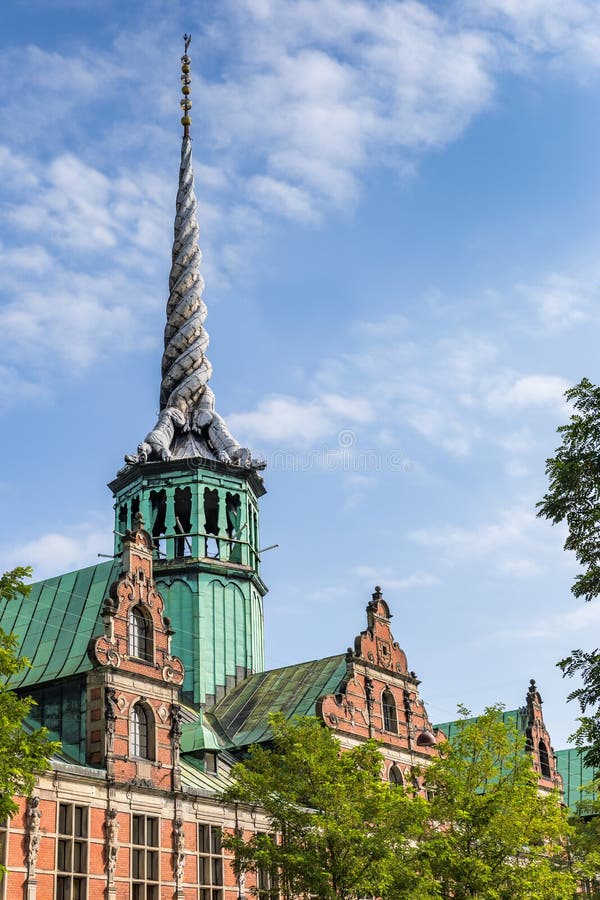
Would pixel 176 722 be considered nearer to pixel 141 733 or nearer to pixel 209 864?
pixel 141 733

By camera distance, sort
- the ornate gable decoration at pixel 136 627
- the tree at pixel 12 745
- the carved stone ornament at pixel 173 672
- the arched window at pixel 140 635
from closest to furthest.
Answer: the tree at pixel 12 745 < the ornate gable decoration at pixel 136 627 < the arched window at pixel 140 635 < the carved stone ornament at pixel 173 672

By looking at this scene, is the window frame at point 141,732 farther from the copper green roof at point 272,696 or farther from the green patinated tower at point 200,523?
the green patinated tower at point 200,523

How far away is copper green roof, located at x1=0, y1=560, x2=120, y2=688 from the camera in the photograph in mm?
46062

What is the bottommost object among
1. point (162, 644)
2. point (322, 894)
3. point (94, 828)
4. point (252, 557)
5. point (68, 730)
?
point (322, 894)

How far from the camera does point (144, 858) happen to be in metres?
41.0

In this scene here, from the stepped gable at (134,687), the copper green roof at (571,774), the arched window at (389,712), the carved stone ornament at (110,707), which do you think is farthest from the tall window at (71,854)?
the copper green roof at (571,774)

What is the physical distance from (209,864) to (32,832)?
345 inches

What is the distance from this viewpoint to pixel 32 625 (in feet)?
165

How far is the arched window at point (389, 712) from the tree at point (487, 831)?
40.8 ft

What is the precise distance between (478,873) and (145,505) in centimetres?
2942

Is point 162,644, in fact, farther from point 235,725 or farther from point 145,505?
point 145,505

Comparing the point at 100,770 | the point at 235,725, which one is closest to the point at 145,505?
the point at 235,725

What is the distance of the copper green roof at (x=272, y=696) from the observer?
5534 centimetres

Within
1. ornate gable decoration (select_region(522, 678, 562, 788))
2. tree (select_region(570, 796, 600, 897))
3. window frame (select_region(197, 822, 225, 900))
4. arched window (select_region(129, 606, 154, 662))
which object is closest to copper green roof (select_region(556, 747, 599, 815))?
ornate gable decoration (select_region(522, 678, 562, 788))
